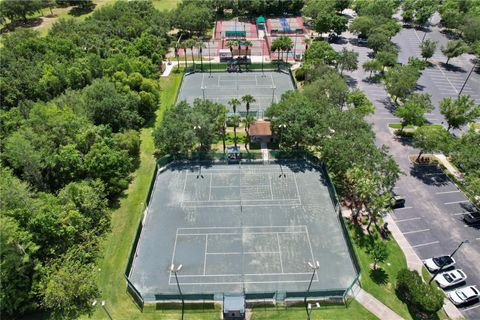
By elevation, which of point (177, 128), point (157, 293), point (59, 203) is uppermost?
point (177, 128)

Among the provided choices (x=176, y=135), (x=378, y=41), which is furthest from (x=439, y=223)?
(x=378, y=41)

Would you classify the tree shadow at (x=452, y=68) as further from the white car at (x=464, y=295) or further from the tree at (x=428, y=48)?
the white car at (x=464, y=295)

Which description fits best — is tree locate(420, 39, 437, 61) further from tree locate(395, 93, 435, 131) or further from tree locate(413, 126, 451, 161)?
tree locate(413, 126, 451, 161)

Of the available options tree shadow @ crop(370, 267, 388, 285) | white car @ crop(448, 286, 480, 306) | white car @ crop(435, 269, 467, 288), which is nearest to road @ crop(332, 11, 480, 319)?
white car @ crop(448, 286, 480, 306)

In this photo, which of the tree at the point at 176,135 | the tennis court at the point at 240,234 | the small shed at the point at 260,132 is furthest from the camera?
the small shed at the point at 260,132

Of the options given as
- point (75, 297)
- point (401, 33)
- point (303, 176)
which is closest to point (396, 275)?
point (303, 176)

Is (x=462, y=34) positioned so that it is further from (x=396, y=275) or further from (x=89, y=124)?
(x=89, y=124)

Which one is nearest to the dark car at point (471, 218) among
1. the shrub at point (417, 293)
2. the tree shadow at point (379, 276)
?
the shrub at point (417, 293)
